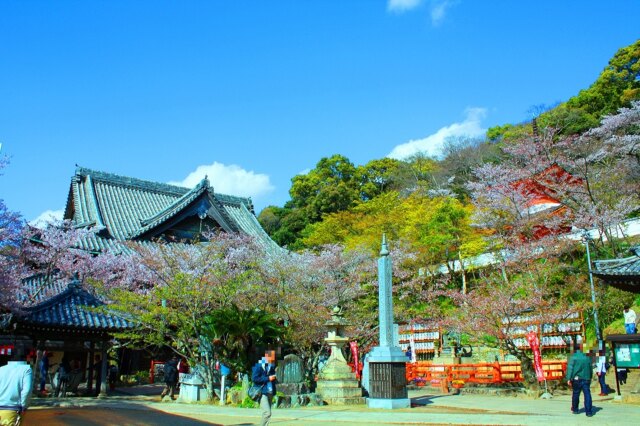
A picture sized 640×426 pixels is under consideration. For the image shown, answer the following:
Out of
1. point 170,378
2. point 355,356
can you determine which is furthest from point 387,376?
point 170,378

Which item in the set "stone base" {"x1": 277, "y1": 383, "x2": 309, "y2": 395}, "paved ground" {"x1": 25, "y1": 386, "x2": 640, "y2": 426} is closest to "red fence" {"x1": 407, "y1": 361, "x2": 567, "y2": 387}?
"paved ground" {"x1": 25, "y1": 386, "x2": 640, "y2": 426}

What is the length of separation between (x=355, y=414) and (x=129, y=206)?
995 inches

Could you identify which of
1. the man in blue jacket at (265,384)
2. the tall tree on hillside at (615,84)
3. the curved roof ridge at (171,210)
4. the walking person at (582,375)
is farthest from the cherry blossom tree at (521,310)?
the tall tree on hillside at (615,84)

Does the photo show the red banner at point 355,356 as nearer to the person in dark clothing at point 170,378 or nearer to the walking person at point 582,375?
the person in dark clothing at point 170,378

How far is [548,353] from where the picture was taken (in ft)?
80.9

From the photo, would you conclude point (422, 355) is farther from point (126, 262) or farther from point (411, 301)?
Answer: point (126, 262)

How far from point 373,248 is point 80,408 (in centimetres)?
1784

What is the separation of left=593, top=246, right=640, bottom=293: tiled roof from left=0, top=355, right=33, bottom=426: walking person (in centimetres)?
1489

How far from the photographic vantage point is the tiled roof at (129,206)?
2948 centimetres

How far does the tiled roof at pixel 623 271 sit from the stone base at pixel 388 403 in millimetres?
6935

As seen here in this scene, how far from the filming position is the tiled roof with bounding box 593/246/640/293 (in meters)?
15.0

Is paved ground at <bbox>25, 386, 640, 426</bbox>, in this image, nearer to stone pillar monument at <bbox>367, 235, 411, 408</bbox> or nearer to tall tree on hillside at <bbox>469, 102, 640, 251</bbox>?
stone pillar monument at <bbox>367, 235, 411, 408</bbox>

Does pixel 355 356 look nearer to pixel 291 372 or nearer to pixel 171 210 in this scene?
pixel 291 372

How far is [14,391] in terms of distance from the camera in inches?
267
